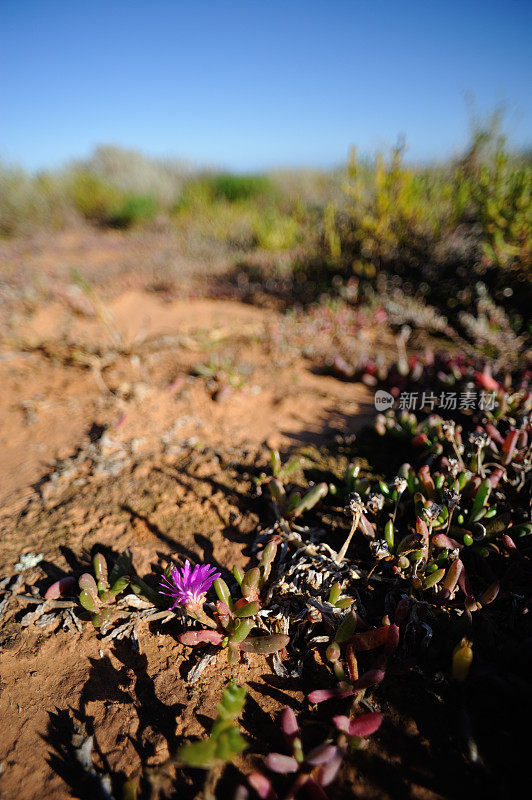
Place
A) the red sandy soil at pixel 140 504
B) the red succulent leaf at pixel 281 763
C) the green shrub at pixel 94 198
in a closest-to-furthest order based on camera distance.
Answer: the red succulent leaf at pixel 281 763
the red sandy soil at pixel 140 504
the green shrub at pixel 94 198

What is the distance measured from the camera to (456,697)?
4.74 ft

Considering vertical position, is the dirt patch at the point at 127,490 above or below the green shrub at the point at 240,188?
below

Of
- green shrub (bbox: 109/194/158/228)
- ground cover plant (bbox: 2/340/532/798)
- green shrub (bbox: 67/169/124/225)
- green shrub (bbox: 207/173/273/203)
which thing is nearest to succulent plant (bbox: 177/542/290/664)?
ground cover plant (bbox: 2/340/532/798)

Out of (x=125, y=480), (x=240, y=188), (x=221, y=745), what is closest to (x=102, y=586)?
(x=125, y=480)

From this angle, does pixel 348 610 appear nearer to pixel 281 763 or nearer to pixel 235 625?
pixel 235 625

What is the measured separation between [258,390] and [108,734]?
2501 mm

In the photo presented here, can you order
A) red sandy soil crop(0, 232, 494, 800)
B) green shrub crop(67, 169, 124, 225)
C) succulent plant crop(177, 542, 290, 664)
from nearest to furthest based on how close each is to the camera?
red sandy soil crop(0, 232, 494, 800)
succulent plant crop(177, 542, 290, 664)
green shrub crop(67, 169, 124, 225)

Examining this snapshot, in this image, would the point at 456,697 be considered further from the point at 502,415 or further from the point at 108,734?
the point at 502,415

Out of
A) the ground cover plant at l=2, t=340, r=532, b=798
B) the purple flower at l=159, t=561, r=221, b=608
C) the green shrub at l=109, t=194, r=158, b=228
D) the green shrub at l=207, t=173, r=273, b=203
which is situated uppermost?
the green shrub at l=207, t=173, r=273, b=203

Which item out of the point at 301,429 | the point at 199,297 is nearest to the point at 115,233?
the point at 199,297

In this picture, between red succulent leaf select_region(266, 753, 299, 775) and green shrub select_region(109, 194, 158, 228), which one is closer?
red succulent leaf select_region(266, 753, 299, 775)

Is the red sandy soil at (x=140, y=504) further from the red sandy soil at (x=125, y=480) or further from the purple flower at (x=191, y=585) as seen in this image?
the purple flower at (x=191, y=585)

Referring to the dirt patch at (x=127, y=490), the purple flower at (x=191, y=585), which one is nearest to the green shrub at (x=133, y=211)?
the dirt patch at (x=127, y=490)

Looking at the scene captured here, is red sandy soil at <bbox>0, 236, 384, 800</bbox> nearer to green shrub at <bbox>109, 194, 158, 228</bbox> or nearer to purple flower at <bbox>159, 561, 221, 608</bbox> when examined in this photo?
purple flower at <bbox>159, 561, 221, 608</bbox>
